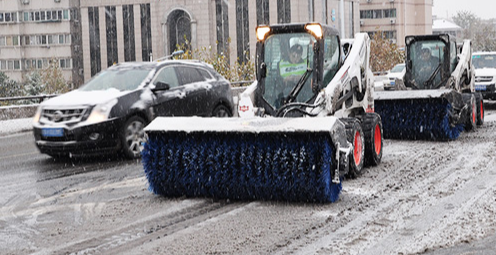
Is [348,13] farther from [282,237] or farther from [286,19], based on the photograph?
[282,237]

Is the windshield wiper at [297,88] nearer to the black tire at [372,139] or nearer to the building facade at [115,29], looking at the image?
the black tire at [372,139]

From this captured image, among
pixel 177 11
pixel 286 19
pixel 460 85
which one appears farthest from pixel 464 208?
pixel 177 11

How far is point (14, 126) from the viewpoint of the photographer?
20.5 meters

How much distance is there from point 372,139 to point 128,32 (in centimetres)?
9037

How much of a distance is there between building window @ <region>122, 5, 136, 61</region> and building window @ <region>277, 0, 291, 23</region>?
20705mm

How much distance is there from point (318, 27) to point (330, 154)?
102 inches

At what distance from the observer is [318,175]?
8055mm

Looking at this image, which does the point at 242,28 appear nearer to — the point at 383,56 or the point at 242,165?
the point at 383,56

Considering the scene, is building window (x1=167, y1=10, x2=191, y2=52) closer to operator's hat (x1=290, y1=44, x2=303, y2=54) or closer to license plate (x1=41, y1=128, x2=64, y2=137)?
license plate (x1=41, y1=128, x2=64, y2=137)

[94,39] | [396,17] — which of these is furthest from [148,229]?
[396,17]

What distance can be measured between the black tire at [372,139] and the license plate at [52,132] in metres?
4.84

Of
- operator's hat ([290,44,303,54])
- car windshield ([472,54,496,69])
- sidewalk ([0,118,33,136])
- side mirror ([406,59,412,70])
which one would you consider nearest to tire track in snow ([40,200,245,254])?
operator's hat ([290,44,303,54])

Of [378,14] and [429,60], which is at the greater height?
[378,14]

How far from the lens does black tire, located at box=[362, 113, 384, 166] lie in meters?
10.8
